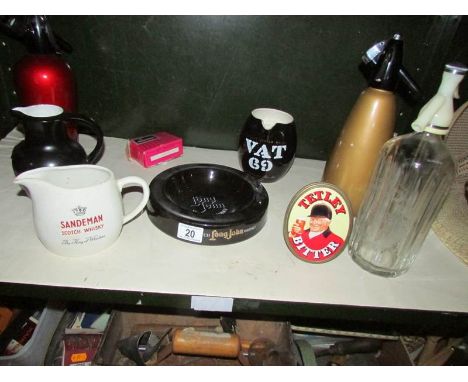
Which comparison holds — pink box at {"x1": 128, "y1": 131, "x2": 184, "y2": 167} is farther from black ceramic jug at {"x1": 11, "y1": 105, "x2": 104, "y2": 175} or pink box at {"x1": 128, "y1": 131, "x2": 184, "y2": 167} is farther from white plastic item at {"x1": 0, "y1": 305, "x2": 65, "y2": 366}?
white plastic item at {"x1": 0, "y1": 305, "x2": 65, "y2": 366}

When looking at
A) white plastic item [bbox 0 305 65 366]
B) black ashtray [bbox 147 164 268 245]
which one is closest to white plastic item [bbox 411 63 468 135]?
black ashtray [bbox 147 164 268 245]

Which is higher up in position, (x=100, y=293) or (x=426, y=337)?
(x=100, y=293)

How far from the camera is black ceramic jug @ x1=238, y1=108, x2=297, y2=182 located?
0.66 m

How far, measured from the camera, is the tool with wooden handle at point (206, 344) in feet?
2.14

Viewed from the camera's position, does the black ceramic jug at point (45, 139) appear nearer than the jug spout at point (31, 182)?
No

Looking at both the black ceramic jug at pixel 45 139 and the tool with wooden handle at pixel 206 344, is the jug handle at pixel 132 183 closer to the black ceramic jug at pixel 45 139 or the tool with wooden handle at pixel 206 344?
the black ceramic jug at pixel 45 139

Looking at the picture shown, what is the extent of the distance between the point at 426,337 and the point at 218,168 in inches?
26.1

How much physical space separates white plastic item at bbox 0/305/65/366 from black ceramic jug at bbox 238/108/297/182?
535 mm

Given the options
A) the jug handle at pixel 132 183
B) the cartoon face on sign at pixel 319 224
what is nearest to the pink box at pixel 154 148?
the jug handle at pixel 132 183

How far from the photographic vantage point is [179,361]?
74cm

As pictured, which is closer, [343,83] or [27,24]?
[27,24]

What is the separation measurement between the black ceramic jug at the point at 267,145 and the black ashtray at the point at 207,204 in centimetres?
4

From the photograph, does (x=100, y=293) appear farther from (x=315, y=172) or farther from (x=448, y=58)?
(x=448, y=58)
